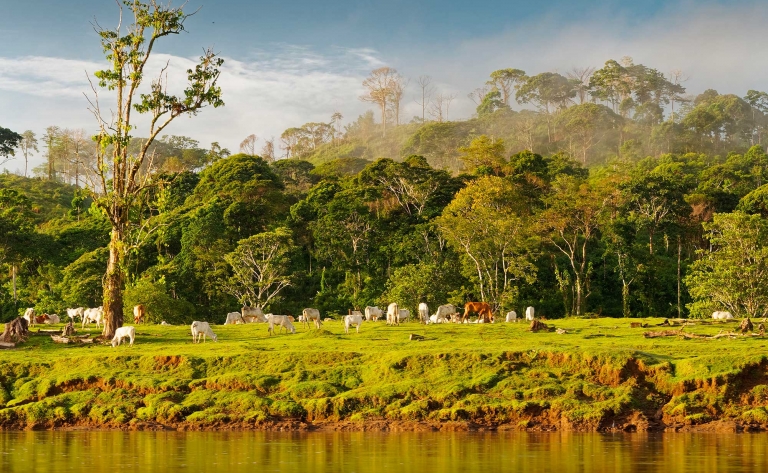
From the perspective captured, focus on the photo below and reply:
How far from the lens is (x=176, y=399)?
25969 millimetres

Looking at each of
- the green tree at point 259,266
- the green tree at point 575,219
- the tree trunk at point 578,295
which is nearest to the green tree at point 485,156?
the green tree at point 575,219

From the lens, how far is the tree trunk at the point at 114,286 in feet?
113

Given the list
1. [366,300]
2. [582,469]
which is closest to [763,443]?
[582,469]

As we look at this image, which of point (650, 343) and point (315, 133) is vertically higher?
point (315, 133)

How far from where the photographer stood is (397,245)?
67625 millimetres

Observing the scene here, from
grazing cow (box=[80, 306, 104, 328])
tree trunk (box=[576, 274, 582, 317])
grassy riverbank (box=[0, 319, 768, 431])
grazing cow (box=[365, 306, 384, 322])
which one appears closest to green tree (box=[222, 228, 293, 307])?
grazing cow (box=[365, 306, 384, 322])

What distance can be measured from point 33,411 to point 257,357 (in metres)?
6.82

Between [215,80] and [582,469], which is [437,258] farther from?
[582,469]

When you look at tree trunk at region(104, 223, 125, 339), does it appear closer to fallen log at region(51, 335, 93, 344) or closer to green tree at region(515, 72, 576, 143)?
fallen log at region(51, 335, 93, 344)

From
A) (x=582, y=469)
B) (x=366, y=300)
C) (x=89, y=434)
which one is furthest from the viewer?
(x=366, y=300)

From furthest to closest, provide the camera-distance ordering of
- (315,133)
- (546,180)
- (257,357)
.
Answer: (315,133) < (546,180) < (257,357)

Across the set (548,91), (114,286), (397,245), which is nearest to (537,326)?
(114,286)

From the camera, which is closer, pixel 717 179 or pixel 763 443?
pixel 763 443

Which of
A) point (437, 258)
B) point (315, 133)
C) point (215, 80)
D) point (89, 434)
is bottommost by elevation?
point (89, 434)
